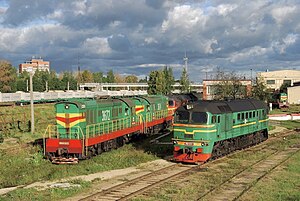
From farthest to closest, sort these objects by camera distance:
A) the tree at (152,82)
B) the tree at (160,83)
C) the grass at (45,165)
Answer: the tree at (152,82)
the tree at (160,83)
the grass at (45,165)

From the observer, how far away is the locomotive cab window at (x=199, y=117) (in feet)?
65.0

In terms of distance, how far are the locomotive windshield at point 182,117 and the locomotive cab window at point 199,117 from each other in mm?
351

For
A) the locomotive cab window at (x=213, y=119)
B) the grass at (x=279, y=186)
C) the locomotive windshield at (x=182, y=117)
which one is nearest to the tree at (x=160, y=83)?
the locomotive windshield at (x=182, y=117)

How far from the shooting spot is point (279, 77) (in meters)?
124

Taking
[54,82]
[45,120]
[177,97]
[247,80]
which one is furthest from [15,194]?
[54,82]

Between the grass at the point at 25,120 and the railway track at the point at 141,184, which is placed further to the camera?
the grass at the point at 25,120

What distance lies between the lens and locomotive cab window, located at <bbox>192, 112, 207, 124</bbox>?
65.0ft

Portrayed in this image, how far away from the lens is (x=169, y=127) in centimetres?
3888

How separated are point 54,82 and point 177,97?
80.9 m

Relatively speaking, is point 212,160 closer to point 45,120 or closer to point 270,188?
point 270,188

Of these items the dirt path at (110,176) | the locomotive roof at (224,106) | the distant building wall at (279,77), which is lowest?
the dirt path at (110,176)

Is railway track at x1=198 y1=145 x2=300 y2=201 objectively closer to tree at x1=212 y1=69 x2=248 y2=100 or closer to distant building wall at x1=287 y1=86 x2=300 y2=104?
tree at x1=212 y1=69 x2=248 y2=100

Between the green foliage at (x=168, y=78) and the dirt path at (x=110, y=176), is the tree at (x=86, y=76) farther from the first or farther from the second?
the dirt path at (x=110, y=176)

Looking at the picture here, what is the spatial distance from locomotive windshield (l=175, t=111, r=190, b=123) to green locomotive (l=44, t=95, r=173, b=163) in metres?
5.58
